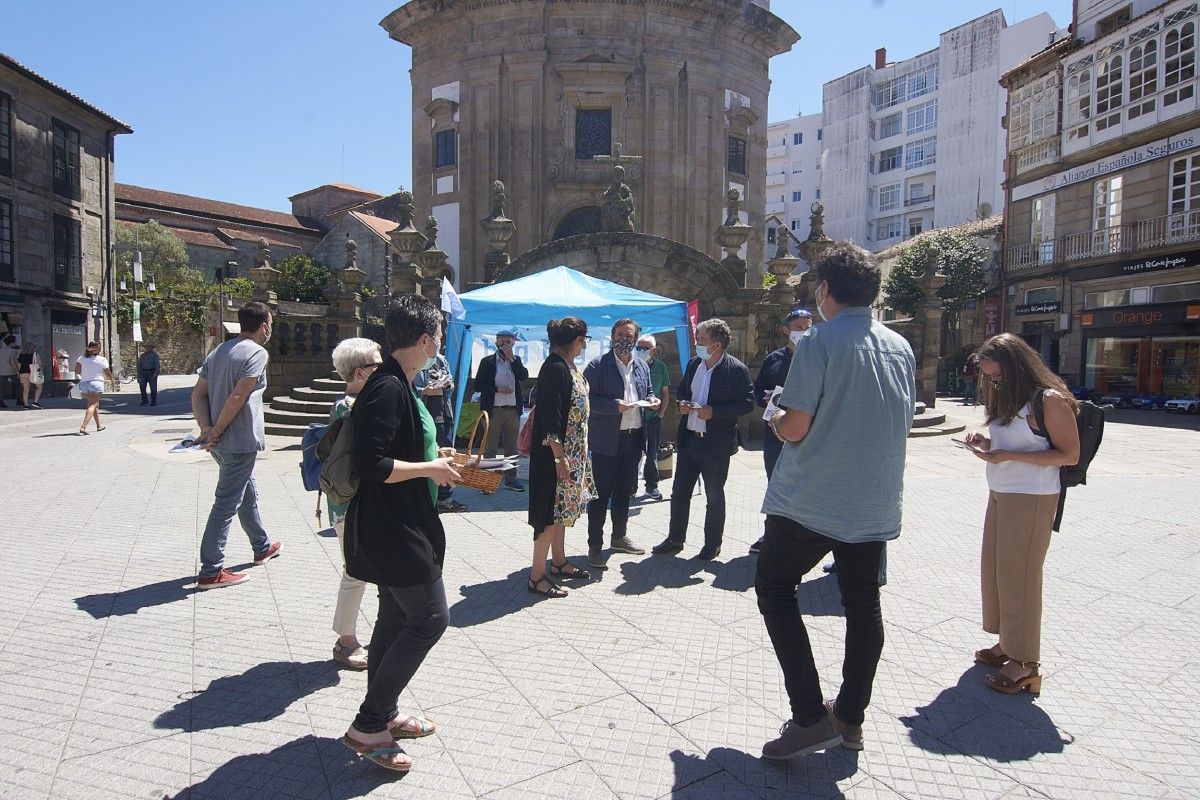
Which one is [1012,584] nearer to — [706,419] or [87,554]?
[706,419]

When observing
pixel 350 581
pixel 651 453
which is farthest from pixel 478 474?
pixel 651 453

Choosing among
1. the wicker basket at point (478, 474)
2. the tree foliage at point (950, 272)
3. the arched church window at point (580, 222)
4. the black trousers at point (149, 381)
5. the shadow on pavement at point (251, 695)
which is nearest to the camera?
the shadow on pavement at point (251, 695)

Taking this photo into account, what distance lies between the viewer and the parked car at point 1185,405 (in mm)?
21625

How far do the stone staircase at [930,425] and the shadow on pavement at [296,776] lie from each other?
45.6 ft

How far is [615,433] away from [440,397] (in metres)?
2.67

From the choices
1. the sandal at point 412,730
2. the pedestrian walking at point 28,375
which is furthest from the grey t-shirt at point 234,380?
the pedestrian walking at point 28,375

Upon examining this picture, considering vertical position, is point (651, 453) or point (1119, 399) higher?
point (1119, 399)

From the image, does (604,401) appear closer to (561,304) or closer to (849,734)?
(849,734)

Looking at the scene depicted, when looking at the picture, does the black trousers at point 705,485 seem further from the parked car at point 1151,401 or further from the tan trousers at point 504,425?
the parked car at point 1151,401

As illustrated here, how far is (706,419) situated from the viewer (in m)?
5.88

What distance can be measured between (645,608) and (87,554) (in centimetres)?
451

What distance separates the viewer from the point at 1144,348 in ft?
82.0

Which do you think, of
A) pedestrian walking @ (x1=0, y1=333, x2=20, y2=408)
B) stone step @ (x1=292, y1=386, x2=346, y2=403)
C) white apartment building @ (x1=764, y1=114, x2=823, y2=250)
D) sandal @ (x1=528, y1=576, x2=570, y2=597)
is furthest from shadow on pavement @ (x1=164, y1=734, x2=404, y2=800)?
white apartment building @ (x1=764, y1=114, x2=823, y2=250)

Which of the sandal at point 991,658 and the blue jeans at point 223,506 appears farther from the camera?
the blue jeans at point 223,506
